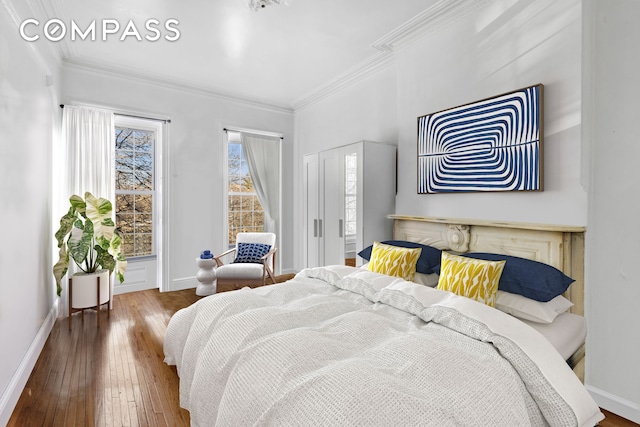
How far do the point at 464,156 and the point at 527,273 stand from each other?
1137 millimetres

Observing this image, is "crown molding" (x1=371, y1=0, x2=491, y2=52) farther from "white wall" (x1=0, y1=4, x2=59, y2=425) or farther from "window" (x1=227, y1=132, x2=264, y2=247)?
"white wall" (x1=0, y1=4, x2=59, y2=425)

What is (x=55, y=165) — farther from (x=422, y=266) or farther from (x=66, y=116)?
(x=422, y=266)

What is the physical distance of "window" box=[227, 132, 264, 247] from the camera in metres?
5.28

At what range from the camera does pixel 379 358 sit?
4.54ft

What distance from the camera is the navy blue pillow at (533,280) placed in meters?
1.99

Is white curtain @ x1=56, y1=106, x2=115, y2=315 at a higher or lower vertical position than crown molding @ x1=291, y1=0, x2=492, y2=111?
lower

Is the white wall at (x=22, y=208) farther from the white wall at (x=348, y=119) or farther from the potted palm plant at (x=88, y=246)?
the white wall at (x=348, y=119)

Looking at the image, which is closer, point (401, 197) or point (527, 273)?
point (527, 273)

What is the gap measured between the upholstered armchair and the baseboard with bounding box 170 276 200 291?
612 millimetres

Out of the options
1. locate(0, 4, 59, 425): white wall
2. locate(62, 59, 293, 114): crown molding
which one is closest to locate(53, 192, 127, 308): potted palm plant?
locate(0, 4, 59, 425): white wall

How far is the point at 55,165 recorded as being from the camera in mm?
3645

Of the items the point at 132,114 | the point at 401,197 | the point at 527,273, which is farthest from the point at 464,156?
the point at 132,114

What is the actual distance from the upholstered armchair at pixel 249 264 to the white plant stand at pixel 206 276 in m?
0.11

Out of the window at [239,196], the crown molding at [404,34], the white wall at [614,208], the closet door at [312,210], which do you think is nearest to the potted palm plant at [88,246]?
the window at [239,196]
